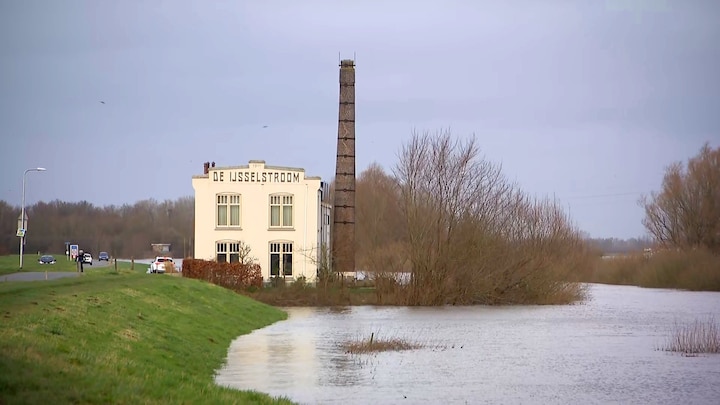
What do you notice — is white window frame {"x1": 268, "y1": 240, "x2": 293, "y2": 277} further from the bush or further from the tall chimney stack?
the bush

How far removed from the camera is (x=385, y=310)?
55438 millimetres

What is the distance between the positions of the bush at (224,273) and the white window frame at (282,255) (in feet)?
28.2

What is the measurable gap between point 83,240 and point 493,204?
9608cm

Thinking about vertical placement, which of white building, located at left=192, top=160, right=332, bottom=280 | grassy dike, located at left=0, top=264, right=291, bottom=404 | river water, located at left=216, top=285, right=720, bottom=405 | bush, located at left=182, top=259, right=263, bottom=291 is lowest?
river water, located at left=216, top=285, right=720, bottom=405

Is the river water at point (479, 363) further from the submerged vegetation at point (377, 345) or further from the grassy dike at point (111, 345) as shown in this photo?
the grassy dike at point (111, 345)

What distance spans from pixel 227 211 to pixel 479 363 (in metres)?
45.4

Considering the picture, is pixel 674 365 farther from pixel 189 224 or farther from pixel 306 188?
pixel 189 224

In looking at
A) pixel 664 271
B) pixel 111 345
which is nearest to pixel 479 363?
pixel 111 345

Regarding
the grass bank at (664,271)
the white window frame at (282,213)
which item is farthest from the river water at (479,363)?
the grass bank at (664,271)

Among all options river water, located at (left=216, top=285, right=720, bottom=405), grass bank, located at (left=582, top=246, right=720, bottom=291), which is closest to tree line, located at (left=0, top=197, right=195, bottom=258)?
grass bank, located at (left=582, top=246, right=720, bottom=291)

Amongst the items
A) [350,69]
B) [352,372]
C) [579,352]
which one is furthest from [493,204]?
Result: [352,372]

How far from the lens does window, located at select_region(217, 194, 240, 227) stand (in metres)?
71.6

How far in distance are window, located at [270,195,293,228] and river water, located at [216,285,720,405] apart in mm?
23525

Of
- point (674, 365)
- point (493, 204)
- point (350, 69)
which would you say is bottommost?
point (674, 365)
